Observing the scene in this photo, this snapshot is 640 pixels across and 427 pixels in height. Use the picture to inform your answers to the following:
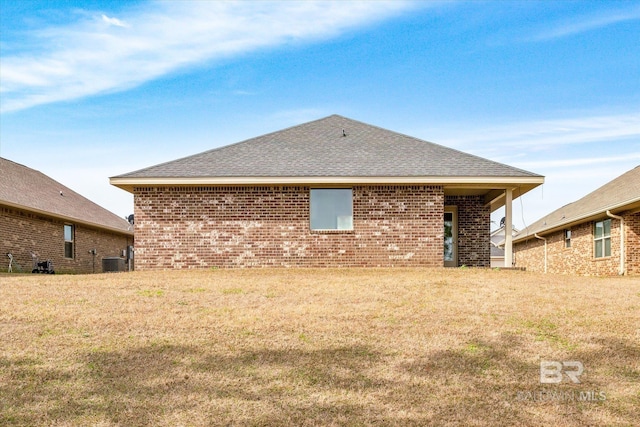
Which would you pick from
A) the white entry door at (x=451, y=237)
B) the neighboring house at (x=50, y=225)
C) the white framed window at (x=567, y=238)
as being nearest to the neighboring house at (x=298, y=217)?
the white entry door at (x=451, y=237)

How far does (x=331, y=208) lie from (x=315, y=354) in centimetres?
1023

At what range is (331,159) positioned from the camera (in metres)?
19.7

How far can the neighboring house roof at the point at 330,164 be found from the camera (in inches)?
725

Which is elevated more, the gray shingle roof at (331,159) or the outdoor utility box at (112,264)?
the gray shingle roof at (331,159)

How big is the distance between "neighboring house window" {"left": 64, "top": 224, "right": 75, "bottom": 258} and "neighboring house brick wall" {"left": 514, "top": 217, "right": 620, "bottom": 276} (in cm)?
2144

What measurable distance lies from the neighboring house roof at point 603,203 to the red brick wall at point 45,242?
2086 centimetres

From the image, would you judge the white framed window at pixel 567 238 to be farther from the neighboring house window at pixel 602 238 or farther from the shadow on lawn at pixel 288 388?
the shadow on lawn at pixel 288 388

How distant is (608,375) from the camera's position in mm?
8477

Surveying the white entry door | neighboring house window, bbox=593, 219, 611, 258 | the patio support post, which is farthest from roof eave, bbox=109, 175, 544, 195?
neighboring house window, bbox=593, 219, 611, 258

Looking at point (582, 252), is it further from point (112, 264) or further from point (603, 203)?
point (112, 264)

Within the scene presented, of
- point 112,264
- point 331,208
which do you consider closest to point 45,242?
point 112,264

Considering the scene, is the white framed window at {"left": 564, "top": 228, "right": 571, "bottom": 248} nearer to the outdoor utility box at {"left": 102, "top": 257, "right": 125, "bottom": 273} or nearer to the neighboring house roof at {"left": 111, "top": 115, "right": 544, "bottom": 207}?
the neighboring house roof at {"left": 111, "top": 115, "right": 544, "bottom": 207}

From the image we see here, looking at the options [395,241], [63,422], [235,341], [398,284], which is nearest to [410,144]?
[395,241]

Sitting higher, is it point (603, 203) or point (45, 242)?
point (603, 203)
